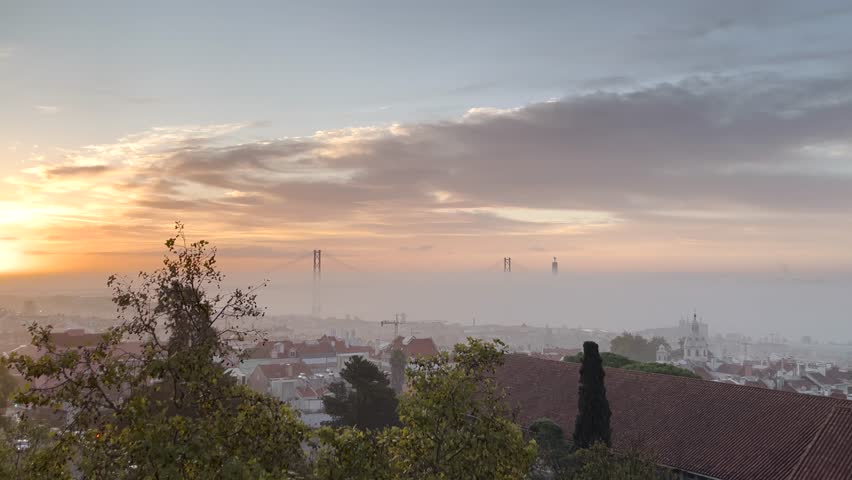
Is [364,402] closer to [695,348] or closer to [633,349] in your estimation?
[633,349]

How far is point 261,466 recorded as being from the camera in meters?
10.5

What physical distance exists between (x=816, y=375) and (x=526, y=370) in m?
86.2

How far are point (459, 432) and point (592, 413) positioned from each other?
691 inches

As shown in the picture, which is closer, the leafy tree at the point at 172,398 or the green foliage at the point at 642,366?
the leafy tree at the point at 172,398

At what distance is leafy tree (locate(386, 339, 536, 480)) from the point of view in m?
12.1

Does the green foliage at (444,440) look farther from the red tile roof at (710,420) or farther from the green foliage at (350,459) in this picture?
the red tile roof at (710,420)

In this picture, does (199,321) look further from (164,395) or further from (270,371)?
(270,371)

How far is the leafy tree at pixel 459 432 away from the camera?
12.1m

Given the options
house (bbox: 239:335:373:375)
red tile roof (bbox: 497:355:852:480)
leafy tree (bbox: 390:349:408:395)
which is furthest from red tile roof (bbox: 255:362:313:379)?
red tile roof (bbox: 497:355:852:480)

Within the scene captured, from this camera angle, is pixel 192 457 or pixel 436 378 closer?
pixel 192 457

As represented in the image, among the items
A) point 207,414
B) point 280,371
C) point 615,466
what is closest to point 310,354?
point 280,371

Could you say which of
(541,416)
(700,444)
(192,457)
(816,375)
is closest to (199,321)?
(192,457)

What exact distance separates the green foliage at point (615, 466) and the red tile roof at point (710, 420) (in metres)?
2.94

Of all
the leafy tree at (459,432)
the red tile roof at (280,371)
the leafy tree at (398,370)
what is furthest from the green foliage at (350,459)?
the red tile roof at (280,371)
